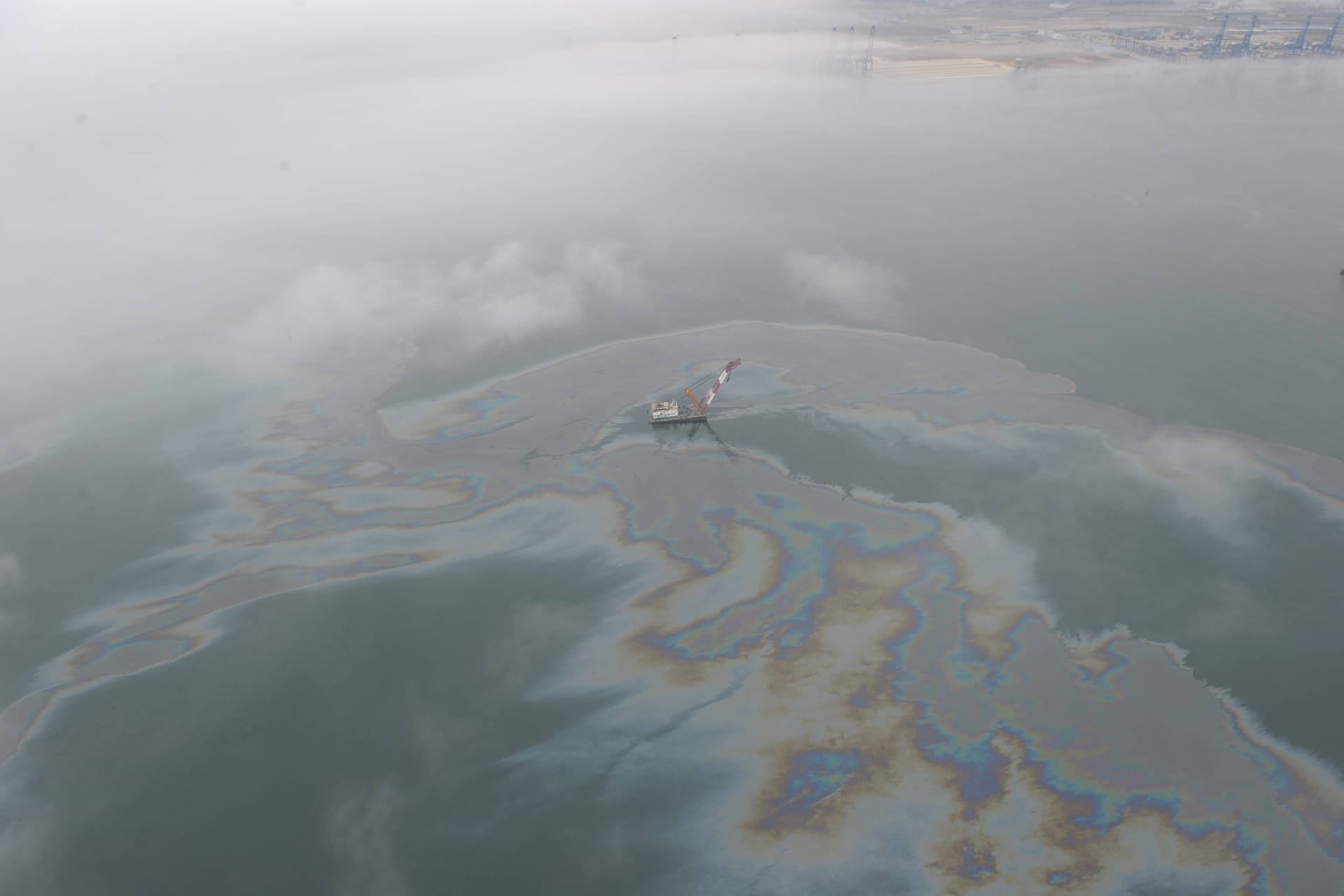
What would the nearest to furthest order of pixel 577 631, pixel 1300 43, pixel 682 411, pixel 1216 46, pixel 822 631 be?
1. pixel 822 631
2. pixel 577 631
3. pixel 682 411
4. pixel 1300 43
5. pixel 1216 46

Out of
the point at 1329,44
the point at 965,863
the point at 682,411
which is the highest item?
the point at 1329,44

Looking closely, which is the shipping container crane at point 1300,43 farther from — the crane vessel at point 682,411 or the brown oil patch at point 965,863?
the brown oil patch at point 965,863

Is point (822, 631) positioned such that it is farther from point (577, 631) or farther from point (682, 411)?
point (682, 411)

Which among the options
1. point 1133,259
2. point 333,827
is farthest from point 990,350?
point 333,827

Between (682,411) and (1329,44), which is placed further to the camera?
(1329,44)

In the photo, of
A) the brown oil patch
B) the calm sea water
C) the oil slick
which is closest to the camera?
the brown oil patch

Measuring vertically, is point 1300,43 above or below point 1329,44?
above

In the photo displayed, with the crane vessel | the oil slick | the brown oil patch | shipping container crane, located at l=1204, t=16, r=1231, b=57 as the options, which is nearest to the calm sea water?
the brown oil patch

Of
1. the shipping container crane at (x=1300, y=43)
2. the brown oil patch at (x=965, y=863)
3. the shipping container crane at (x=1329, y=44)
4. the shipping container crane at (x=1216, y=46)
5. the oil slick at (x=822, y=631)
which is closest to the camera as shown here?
the brown oil patch at (x=965, y=863)

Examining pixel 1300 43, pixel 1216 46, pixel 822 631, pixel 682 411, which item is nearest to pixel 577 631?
pixel 822 631

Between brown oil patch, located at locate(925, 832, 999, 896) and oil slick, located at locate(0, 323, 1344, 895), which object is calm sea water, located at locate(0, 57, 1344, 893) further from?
oil slick, located at locate(0, 323, 1344, 895)

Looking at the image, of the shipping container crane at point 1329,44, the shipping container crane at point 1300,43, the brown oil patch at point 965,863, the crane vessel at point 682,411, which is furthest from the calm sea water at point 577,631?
the shipping container crane at point 1329,44

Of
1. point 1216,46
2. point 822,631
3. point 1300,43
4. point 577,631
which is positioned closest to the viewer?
point 822,631
